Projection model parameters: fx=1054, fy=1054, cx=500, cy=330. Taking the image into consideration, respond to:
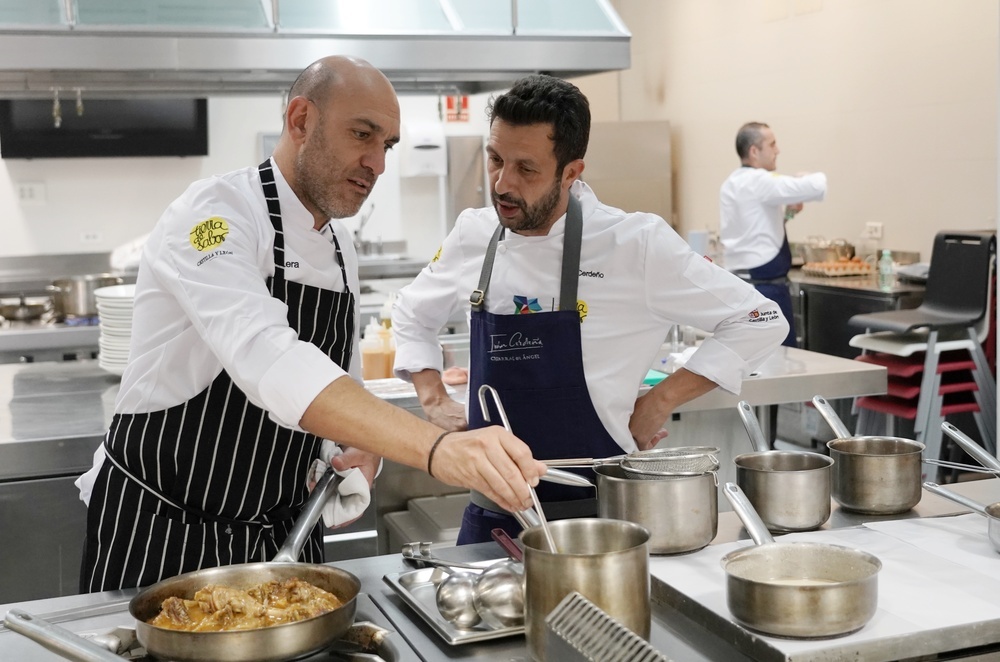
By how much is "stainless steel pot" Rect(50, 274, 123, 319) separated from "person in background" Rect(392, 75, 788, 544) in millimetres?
2970

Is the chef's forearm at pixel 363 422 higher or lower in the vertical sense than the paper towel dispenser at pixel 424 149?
lower

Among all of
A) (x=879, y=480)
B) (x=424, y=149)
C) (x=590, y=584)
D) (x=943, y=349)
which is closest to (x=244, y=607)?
(x=590, y=584)

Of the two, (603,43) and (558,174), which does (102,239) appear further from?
(558,174)

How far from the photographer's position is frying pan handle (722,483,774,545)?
1.47 m

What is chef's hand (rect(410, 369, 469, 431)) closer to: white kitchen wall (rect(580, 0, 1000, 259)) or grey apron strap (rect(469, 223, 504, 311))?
grey apron strap (rect(469, 223, 504, 311))

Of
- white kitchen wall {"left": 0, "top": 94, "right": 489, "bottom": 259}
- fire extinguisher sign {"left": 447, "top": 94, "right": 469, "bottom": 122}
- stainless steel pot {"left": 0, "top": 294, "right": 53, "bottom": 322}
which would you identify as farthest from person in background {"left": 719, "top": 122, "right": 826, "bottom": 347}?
stainless steel pot {"left": 0, "top": 294, "right": 53, "bottom": 322}

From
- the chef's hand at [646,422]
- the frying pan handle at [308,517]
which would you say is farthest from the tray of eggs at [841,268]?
the frying pan handle at [308,517]

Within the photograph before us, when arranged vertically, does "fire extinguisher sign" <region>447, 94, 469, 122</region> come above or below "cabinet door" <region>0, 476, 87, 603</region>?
above

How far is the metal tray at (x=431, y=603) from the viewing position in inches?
52.2

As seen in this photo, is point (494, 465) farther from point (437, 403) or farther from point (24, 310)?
point (24, 310)

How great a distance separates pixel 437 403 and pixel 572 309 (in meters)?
0.44

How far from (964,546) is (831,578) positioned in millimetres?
332

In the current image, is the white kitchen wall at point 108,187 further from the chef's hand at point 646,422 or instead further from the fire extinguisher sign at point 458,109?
the chef's hand at point 646,422

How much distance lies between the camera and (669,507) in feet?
5.08
